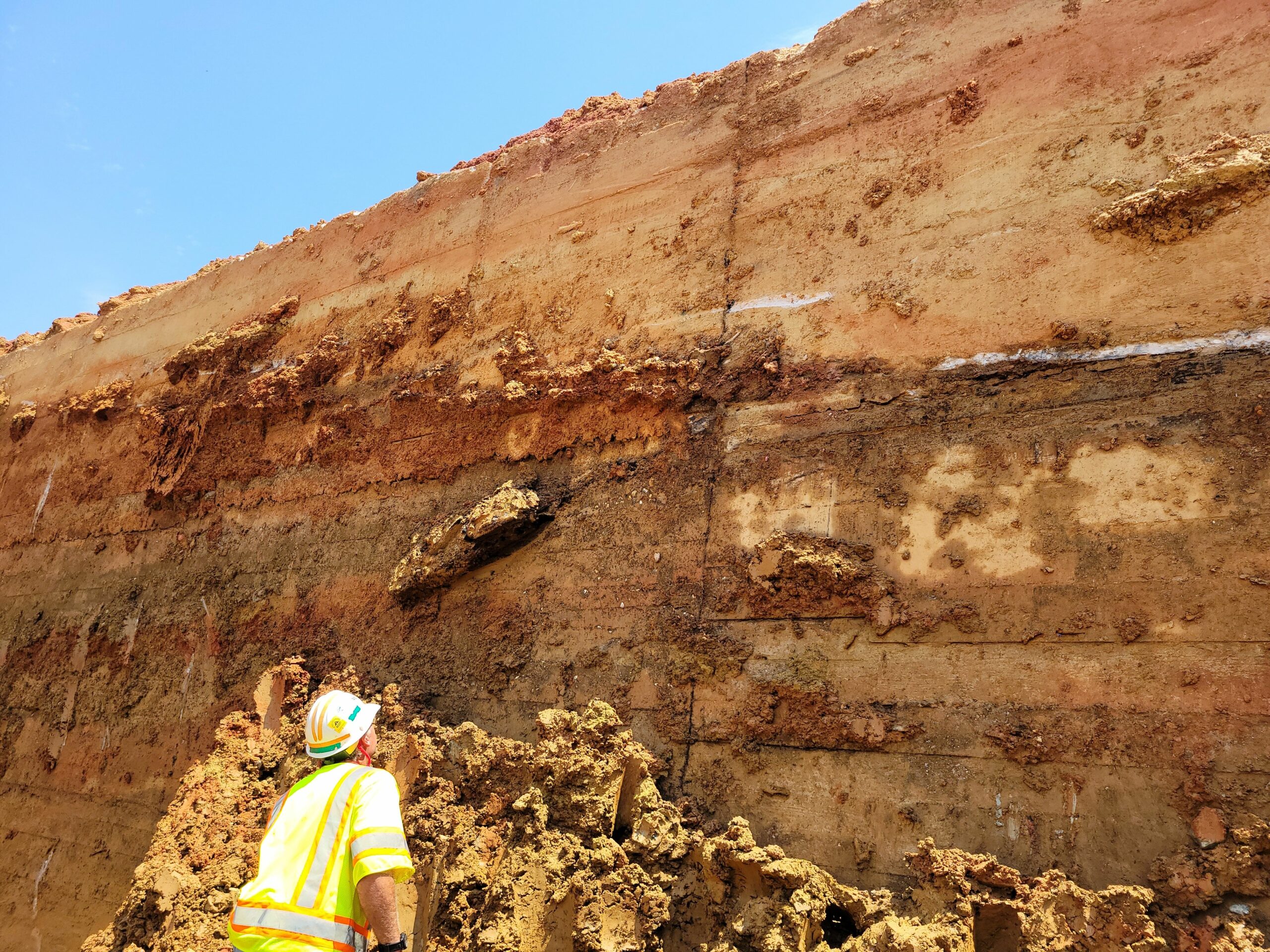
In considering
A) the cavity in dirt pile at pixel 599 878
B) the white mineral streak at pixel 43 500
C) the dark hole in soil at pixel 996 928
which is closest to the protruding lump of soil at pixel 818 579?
the cavity in dirt pile at pixel 599 878

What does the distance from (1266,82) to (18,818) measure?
343 inches

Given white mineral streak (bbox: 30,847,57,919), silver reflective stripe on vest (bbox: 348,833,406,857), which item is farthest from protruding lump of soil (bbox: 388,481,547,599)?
white mineral streak (bbox: 30,847,57,919)

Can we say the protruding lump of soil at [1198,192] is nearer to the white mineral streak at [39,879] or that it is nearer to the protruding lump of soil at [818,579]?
the protruding lump of soil at [818,579]

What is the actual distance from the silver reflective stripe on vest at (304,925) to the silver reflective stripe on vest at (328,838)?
1.5 inches

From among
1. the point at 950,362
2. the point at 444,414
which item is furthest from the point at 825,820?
the point at 444,414

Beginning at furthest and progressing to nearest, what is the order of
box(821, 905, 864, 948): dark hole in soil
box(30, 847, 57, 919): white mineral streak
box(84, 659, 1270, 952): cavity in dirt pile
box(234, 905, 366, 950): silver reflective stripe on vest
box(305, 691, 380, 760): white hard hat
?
box(30, 847, 57, 919): white mineral streak, box(821, 905, 864, 948): dark hole in soil, box(305, 691, 380, 760): white hard hat, box(84, 659, 1270, 952): cavity in dirt pile, box(234, 905, 366, 950): silver reflective stripe on vest

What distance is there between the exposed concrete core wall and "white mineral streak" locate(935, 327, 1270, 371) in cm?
2

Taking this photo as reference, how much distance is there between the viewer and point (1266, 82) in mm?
3197

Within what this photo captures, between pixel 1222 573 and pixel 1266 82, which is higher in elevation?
pixel 1266 82

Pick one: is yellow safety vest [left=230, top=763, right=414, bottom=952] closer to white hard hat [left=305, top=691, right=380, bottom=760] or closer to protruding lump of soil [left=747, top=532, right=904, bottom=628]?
white hard hat [left=305, top=691, right=380, bottom=760]

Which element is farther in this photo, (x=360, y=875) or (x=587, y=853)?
(x=587, y=853)

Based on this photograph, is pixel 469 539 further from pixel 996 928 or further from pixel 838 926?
pixel 996 928

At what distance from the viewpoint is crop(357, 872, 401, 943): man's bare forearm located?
90.9 inches

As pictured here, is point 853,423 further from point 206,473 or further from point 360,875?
point 206,473
